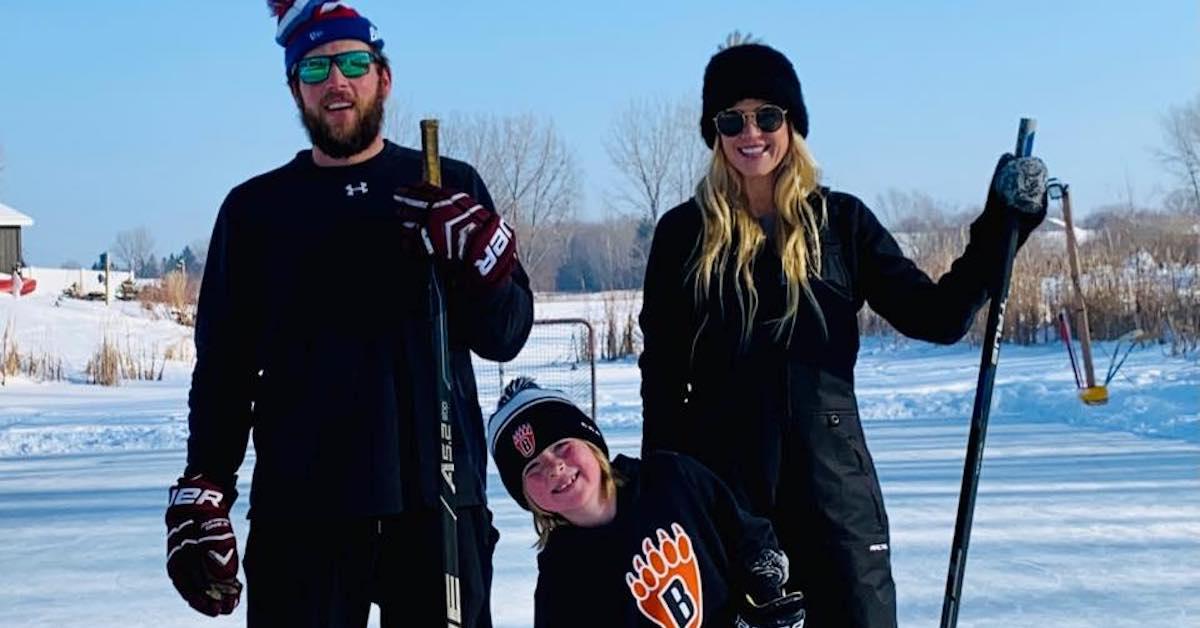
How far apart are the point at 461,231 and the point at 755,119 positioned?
0.67m

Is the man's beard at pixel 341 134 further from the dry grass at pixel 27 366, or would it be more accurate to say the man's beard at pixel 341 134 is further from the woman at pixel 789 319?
the dry grass at pixel 27 366

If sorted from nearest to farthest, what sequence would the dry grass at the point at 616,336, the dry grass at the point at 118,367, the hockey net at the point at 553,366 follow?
the hockey net at the point at 553,366 < the dry grass at the point at 118,367 < the dry grass at the point at 616,336

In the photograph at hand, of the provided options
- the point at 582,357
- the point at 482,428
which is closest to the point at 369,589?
the point at 482,428

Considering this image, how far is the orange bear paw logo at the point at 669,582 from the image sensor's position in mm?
2137

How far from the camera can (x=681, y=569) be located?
85.6 inches

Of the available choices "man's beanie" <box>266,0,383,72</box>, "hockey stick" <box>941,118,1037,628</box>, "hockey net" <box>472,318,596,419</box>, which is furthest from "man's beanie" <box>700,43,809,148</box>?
"hockey net" <box>472,318,596,419</box>

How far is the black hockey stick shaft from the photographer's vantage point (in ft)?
7.18

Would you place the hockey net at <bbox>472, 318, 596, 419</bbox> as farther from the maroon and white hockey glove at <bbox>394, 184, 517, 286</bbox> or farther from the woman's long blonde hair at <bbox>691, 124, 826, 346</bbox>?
the maroon and white hockey glove at <bbox>394, 184, 517, 286</bbox>

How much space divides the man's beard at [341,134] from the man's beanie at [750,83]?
701 millimetres

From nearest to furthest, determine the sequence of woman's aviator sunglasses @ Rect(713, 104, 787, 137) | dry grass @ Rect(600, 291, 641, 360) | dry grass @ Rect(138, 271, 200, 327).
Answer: woman's aviator sunglasses @ Rect(713, 104, 787, 137), dry grass @ Rect(600, 291, 641, 360), dry grass @ Rect(138, 271, 200, 327)

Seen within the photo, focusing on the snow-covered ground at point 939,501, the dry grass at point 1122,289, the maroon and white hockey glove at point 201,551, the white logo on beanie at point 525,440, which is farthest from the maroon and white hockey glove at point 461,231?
the dry grass at point 1122,289

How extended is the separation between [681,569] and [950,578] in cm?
68

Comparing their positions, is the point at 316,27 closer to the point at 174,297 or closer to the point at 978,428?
the point at 978,428

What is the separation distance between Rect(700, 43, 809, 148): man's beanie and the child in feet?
2.39
